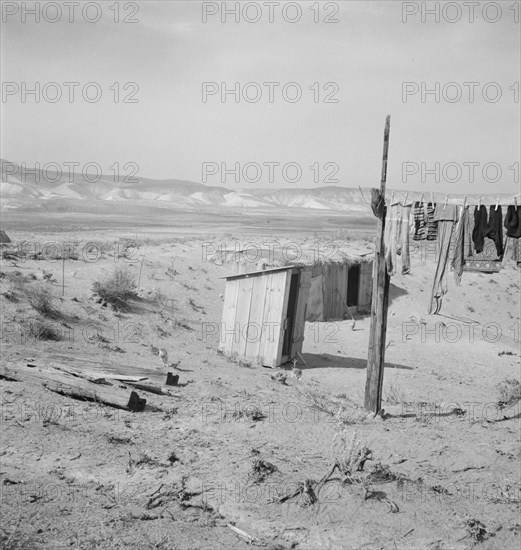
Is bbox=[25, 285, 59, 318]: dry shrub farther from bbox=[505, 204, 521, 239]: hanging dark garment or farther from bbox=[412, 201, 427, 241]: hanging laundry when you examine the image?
bbox=[505, 204, 521, 239]: hanging dark garment

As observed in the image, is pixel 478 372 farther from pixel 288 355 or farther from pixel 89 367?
pixel 89 367

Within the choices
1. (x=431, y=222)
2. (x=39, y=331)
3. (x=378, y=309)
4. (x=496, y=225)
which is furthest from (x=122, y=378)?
(x=496, y=225)

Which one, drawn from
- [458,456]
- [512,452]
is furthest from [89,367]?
[512,452]

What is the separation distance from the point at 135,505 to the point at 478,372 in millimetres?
11021

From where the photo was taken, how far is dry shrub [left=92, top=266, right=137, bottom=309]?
16.6 metres

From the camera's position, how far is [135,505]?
20.7 ft

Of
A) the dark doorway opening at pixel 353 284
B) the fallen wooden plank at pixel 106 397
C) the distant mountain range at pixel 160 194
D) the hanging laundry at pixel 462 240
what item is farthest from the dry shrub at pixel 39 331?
the distant mountain range at pixel 160 194

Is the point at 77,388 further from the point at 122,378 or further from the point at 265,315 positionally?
the point at 265,315

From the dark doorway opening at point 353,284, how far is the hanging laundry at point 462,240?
1303 centimetres

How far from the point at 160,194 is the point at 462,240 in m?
109

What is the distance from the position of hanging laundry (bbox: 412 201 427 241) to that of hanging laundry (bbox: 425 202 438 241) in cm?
5

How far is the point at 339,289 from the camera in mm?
21438

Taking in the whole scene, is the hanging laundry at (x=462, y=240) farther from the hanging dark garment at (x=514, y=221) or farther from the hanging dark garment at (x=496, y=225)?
the hanging dark garment at (x=514, y=221)

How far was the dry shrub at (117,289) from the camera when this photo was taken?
16625mm
